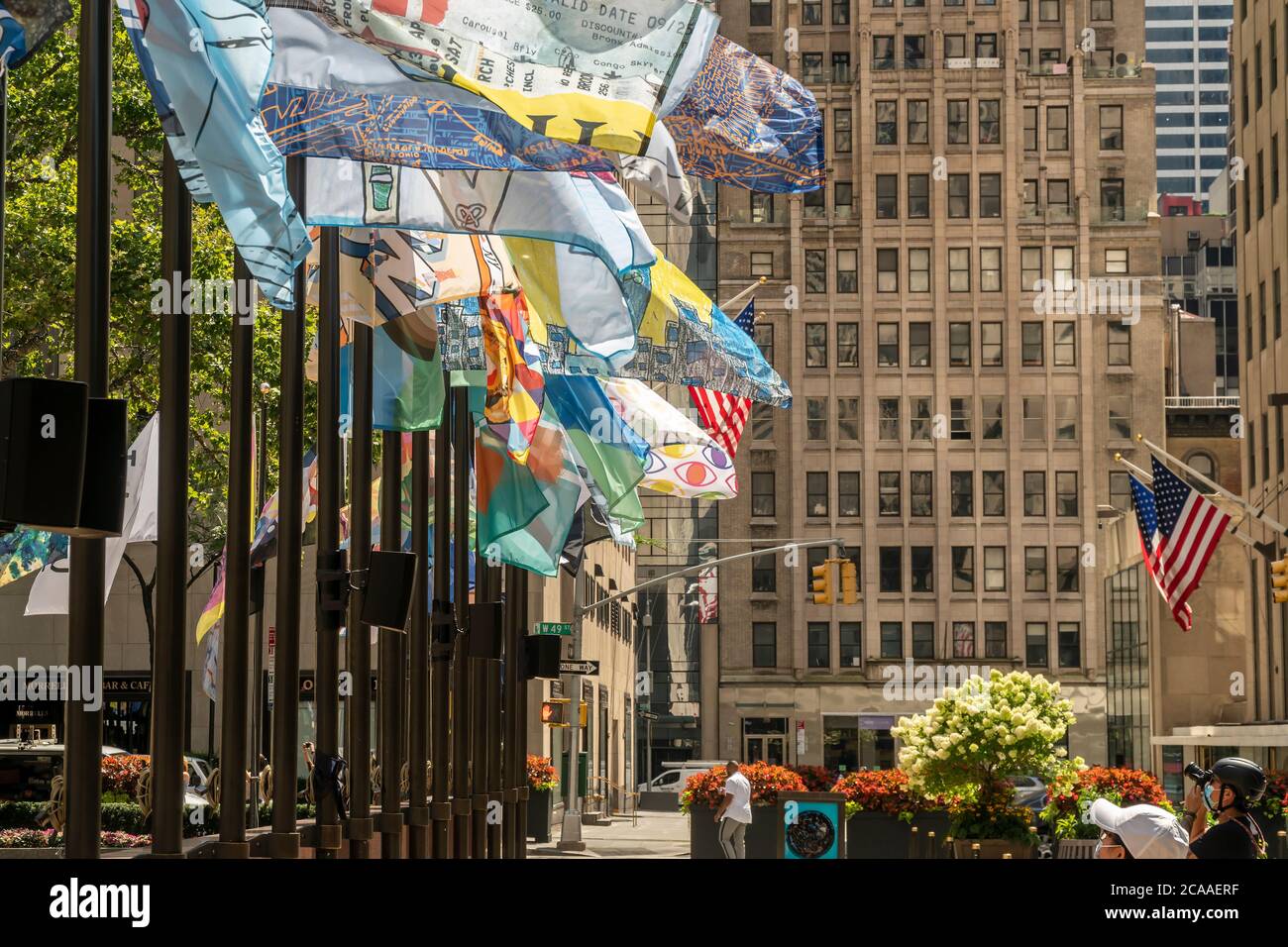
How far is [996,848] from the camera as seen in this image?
2441 cm

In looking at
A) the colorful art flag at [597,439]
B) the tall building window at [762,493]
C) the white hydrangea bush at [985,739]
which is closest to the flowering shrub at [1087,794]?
the white hydrangea bush at [985,739]

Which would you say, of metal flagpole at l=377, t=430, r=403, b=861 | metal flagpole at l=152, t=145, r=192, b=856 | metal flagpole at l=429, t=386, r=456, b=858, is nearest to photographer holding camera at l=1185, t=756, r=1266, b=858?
metal flagpole at l=152, t=145, r=192, b=856

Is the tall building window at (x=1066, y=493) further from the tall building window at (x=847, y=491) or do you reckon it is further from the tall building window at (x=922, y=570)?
the tall building window at (x=847, y=491)

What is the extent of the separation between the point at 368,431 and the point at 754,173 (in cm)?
455

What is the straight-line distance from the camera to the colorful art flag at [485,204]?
13.3 m

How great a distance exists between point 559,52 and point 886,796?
2079 centimetres

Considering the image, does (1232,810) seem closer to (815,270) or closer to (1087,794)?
(1087,794)

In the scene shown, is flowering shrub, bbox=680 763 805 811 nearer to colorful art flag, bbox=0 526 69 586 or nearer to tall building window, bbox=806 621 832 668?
colorful art flag, bbox=0 526 69 586

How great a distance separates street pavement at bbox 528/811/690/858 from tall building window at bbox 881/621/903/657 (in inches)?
1092

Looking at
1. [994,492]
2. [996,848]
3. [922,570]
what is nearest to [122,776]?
[996,848]

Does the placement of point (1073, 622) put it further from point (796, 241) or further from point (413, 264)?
point (413, 264)

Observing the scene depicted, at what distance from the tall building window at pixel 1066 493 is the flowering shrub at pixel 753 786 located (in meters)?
67.2
